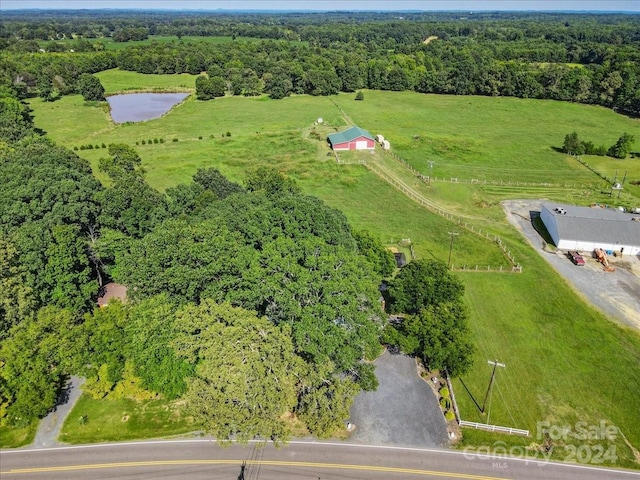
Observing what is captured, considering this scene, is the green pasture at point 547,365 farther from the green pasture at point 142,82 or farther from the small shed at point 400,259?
the green pasture at point 142,82

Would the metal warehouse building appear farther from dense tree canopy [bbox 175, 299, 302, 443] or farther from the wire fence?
dense tree canopy [bbox 175, 299, 302, 443]

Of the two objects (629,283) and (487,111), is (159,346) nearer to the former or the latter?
(629,283)

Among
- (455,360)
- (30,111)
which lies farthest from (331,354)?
(30,111)

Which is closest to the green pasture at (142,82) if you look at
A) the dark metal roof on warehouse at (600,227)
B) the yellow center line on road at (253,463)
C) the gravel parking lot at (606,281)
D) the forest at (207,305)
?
the forest at (207,305)

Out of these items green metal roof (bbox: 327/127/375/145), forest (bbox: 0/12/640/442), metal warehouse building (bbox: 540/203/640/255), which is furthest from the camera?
green metal roof (bbox: 327/127/375/145)

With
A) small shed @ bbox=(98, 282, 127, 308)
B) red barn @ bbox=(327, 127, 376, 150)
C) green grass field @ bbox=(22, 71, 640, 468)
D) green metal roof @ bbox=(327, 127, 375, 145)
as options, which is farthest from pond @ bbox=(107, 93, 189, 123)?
small shed @ bbox=(98, 282, 127, 308)

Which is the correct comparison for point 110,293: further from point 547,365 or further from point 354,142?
point 354,142
